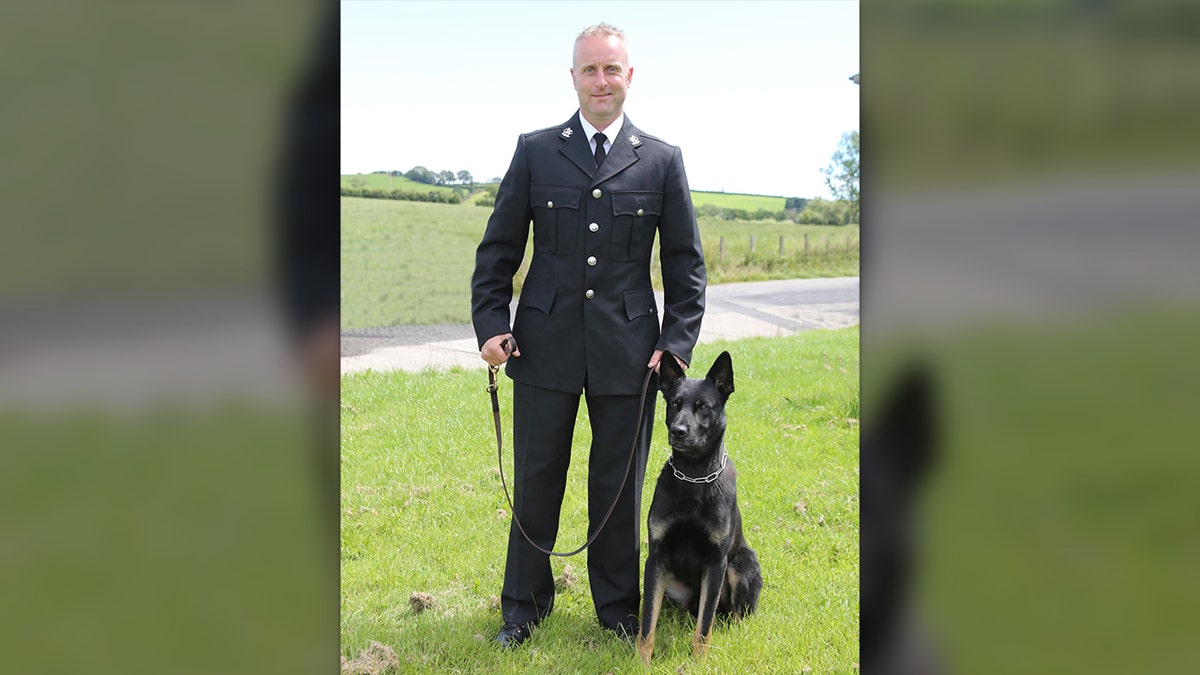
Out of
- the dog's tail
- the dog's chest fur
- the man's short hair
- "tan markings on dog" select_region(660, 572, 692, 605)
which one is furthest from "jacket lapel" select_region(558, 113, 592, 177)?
the dog's tail

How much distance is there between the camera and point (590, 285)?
13.5ft

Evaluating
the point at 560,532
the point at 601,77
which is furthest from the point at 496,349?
the point at 560,532

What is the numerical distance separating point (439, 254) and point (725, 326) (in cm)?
1022

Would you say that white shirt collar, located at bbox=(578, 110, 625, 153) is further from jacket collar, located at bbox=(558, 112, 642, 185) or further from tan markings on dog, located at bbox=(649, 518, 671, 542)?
tan markings on dog, located at bbox=(649, 518, 671, 542)

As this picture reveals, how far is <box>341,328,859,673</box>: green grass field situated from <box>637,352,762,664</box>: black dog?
0.25 meters

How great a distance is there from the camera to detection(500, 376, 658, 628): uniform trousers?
4.25m

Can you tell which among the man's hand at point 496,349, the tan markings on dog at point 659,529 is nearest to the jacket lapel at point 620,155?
the man's hand at point 496,349

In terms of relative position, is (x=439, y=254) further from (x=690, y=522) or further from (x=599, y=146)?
(x=690, y=522)

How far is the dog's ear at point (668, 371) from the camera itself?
406 centimetres

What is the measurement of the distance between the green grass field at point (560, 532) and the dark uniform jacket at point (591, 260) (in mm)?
1232
